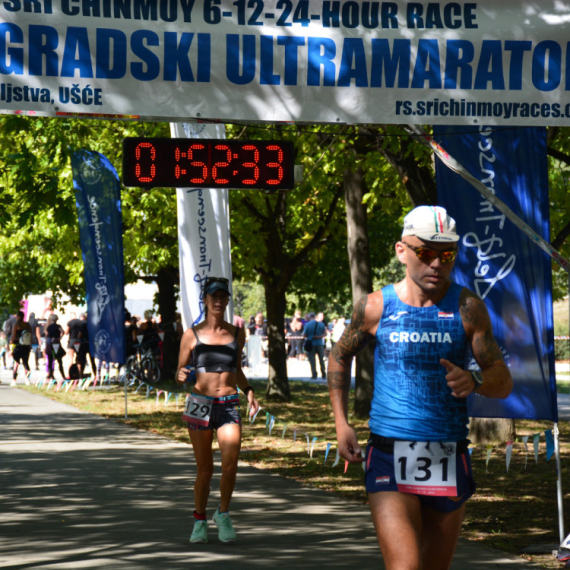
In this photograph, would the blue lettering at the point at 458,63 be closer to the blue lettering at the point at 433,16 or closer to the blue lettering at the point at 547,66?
the blue lettering at the point at 433,16

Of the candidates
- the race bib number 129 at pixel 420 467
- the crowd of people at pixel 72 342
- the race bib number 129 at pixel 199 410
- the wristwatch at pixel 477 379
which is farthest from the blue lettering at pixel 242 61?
the crowd of people at pixel 72 342

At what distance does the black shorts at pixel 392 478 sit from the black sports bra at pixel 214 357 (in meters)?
3.10

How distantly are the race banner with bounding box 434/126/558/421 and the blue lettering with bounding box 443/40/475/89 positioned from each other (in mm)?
974

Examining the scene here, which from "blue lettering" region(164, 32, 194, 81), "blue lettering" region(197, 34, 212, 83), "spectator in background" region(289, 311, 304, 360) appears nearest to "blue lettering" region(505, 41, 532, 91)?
"blue lettering" region(197, 34, 212, 83)

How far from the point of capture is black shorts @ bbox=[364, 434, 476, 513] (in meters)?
4.30

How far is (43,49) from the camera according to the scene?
21.0 ft

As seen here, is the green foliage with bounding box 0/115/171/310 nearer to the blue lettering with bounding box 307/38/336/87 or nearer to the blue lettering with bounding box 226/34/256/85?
the blue lettering with bounding box 226/34/256/85

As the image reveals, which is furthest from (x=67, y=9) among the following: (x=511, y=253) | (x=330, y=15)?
(x=511, y=253)

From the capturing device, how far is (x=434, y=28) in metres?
6.70

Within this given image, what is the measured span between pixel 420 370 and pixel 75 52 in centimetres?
338

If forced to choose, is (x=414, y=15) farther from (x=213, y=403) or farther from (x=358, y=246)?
(x=358, y=246)

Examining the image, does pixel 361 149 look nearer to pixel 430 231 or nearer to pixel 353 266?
pixel 353 266

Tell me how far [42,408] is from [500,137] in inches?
513

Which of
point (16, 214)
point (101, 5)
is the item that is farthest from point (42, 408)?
point (101, 5)
